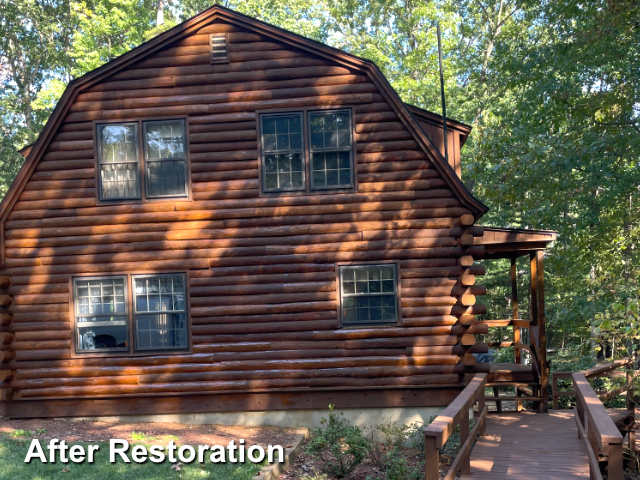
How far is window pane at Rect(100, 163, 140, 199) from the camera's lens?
11523 millimetres

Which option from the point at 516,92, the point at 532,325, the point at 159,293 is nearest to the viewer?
the point at 159,293

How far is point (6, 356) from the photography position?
448 inches

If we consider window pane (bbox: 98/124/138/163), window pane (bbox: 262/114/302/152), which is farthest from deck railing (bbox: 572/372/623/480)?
window pane (bbox: 98/124/138/163)

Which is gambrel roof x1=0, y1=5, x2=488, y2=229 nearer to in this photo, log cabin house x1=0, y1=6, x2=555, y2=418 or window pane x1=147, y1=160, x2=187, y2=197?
log cabin house x1=0, y1=6, x2=555, y2=418

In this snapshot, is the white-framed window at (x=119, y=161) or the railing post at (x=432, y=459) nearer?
the railing post at (x=432, y=459)

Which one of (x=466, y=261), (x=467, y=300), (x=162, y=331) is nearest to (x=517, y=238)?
(x=466, y=261)

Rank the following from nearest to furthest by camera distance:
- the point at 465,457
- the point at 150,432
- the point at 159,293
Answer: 1. the point at 465,457
2. the point at 150,432
3. the point at 159,293

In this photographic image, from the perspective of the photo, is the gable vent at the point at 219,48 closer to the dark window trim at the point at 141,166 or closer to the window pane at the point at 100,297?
the dark window trim at the point at 141,166

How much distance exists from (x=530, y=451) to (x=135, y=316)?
7161mm

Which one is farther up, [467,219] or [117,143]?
[117,143]

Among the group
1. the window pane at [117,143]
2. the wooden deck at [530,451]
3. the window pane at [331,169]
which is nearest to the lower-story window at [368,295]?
the window pane at [331,169]

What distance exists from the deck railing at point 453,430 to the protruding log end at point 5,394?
8.50 metres

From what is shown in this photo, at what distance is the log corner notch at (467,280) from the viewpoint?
10.8m

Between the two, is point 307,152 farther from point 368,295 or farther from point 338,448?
point 338,448
